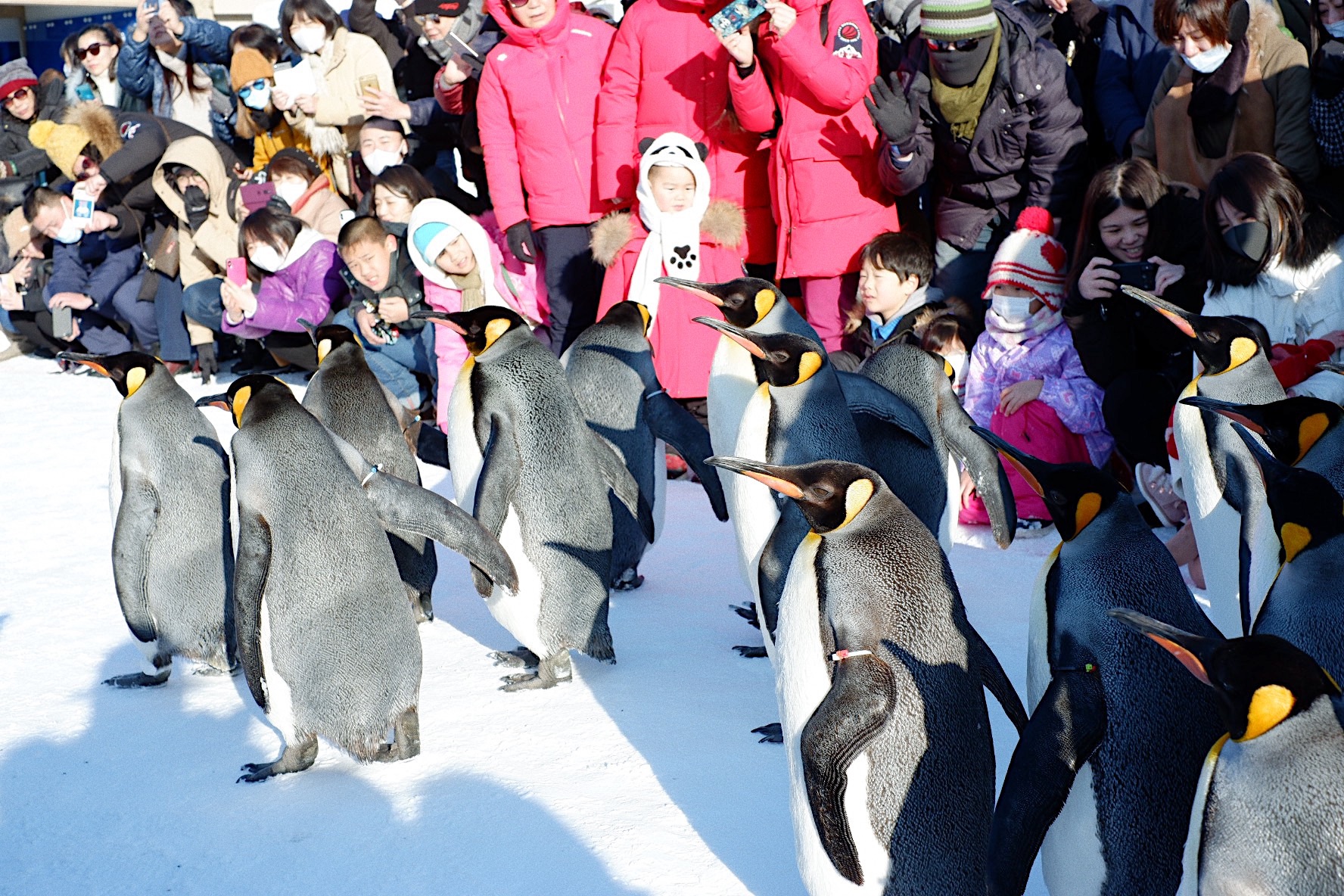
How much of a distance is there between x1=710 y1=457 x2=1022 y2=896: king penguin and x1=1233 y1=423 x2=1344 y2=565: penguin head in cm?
41

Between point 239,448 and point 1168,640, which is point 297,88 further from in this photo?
point 1168,640

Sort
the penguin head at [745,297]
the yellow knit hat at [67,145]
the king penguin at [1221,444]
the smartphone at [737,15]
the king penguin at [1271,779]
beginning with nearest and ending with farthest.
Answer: the king penguin at [1271,779] < the king penguin at [1221,444] < the penguin head at [745,297] < the smartphone at [737,15] < the yellow knit hat at [67,145]

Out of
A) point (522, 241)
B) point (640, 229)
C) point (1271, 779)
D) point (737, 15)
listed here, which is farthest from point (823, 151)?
point (1271, 779)

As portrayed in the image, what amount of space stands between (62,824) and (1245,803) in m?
1.72

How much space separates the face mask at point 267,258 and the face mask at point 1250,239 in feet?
12.4

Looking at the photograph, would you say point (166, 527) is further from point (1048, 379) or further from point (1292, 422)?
point (1048, 379)

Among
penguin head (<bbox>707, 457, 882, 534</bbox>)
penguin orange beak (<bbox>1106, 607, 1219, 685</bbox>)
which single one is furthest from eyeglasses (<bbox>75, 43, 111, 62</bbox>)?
penguin orange beak (<bbox>1106, 607, 1219, 685</bbox>)

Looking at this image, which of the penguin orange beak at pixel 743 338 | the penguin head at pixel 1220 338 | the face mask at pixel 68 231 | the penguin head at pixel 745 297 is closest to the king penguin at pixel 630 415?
the penguin head at pixel 745 297

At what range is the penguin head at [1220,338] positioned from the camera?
2258mm

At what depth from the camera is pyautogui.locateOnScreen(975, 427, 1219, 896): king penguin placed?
51.6 inches

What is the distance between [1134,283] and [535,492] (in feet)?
5.85

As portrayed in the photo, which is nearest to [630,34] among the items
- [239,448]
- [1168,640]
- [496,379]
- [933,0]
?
[933,0]

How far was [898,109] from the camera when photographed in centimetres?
342

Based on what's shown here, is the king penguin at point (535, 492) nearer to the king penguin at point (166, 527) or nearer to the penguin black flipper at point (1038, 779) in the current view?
the king penguin at point (166, 527)
